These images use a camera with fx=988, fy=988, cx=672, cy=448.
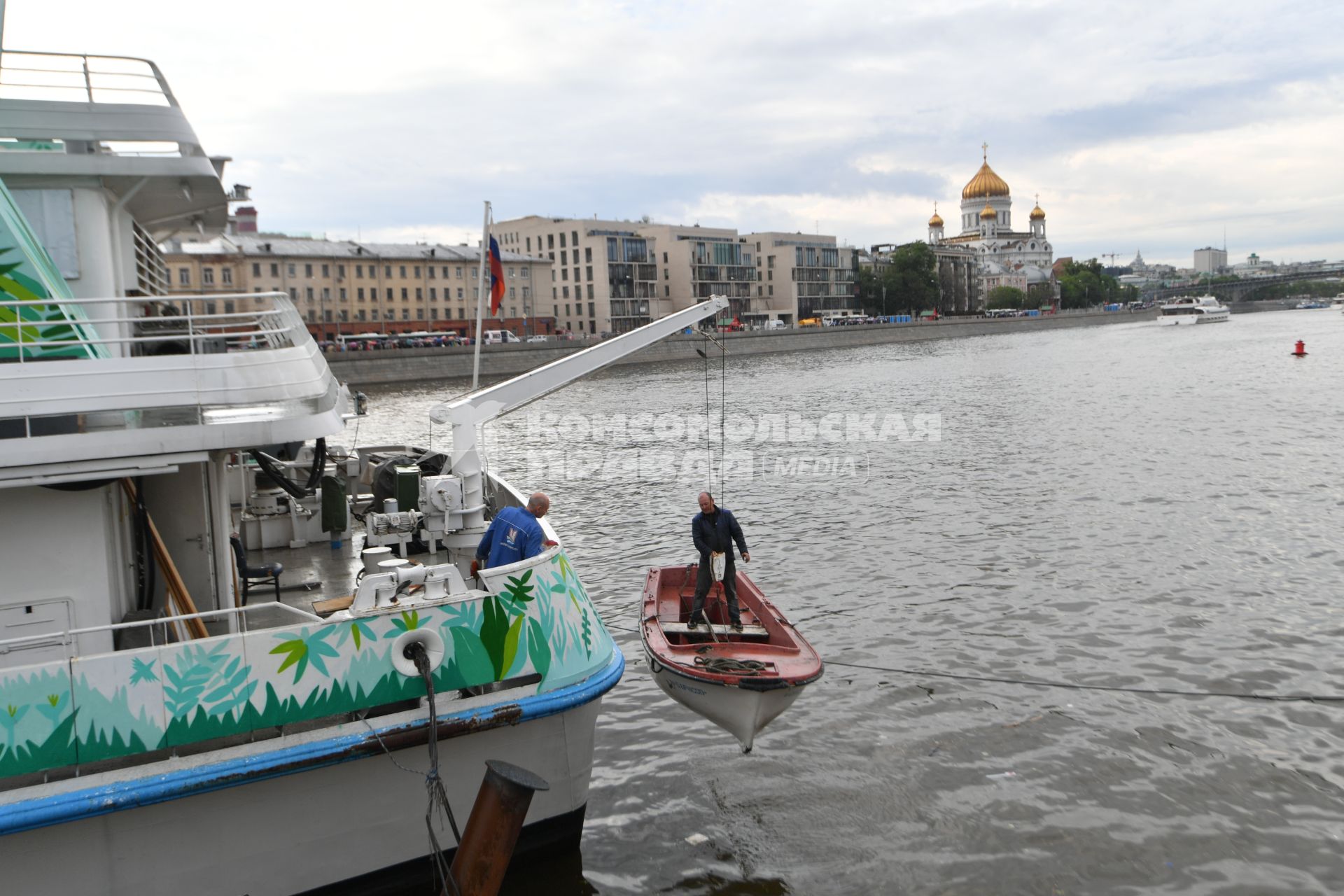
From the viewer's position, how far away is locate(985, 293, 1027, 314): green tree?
175625 mm

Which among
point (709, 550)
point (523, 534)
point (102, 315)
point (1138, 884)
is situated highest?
point (102, 315)

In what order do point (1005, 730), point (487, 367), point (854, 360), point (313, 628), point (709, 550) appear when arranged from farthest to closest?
point (854, 360) → point (487, 367) → point (709, 550) → point (1005, 730) → point (313, 628)

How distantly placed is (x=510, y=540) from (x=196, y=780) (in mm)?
3145

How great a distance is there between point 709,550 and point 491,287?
5152mm

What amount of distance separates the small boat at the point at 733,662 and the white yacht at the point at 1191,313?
472 feet

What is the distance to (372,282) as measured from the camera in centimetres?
10081

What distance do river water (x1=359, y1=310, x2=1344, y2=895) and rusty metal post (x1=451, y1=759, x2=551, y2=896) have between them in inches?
58.6

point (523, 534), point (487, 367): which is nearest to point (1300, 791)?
point (523, 534)

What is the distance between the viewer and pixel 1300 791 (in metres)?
10.0

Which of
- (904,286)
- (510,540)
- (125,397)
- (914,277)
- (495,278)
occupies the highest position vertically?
(914,277)

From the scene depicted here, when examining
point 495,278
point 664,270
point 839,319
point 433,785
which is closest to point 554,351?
point 664,270

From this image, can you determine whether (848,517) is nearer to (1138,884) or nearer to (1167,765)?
(1167,765)

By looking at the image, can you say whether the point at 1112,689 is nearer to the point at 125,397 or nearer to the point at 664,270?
the point at 125,397

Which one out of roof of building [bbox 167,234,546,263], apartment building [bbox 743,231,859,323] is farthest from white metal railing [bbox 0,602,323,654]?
apartment building [bbox 743,231,859,323]
